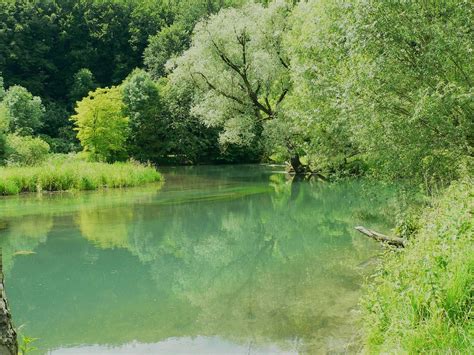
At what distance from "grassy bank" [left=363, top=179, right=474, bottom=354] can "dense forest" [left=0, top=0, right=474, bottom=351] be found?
17 mm

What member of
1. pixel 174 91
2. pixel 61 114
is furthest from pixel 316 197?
pixel 61 114

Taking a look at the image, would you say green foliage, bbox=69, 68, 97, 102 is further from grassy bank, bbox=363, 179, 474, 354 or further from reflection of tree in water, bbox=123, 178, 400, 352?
grassy bank, bbox=363, 179, 474, 354

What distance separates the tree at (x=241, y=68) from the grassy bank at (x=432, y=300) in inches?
838

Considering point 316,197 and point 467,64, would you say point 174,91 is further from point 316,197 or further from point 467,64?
point 467,64

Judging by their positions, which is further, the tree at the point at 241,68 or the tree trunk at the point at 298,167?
the tree trunk at the point at 298,167

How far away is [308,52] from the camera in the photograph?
685 inches

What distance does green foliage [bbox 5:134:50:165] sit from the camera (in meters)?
25.1

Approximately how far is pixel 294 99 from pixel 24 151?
13628 millimetres

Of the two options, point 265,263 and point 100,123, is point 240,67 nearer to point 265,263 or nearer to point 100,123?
point 100,123

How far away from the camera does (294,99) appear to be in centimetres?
2302

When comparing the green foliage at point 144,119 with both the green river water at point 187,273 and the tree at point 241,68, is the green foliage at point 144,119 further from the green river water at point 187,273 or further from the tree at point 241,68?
the green river water at point 187,273

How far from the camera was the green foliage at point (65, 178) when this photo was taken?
68.8ft

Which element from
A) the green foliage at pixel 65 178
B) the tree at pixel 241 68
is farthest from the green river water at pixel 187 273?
the tree at pixel 241 68

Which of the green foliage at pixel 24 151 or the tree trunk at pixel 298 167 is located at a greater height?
the green foliage at pixel 24 151
